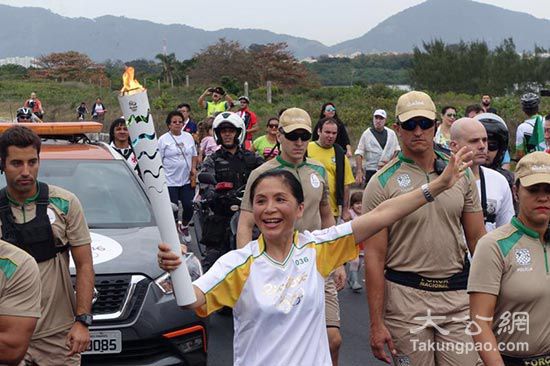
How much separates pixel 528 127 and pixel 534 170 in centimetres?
598

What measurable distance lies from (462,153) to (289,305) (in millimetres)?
1149

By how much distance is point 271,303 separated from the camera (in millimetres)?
3574

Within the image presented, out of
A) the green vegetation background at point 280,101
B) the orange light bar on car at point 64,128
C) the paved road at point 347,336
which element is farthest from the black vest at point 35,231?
the green vegetation background at point 280,101

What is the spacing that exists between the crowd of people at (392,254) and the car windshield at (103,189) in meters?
1.27

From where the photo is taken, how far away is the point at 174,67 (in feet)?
205

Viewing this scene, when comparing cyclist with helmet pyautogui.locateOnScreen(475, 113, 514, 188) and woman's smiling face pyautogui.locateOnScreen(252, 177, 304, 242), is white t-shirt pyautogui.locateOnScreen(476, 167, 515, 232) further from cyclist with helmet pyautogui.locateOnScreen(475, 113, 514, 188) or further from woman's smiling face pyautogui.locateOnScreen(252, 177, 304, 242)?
woman's smiling face pyautogui.locateOnScreen(252, 177, 304, 242)

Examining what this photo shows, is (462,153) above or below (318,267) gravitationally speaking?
above

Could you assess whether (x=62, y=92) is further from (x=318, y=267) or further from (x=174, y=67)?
(x=318, y=267)

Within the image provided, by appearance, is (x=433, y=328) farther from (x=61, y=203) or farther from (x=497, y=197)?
(x=61, y=203)

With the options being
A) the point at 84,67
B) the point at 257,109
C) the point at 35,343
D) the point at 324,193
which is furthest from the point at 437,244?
the point at 84,67

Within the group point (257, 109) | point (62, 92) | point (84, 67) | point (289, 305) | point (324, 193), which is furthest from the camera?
point (84, 67)

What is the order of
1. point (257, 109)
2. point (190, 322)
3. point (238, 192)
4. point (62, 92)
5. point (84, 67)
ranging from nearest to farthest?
1. point (190, 322)
2. point (238, 192)
3. point (257, 109)
4. point (62, 92)
5. point (84, 67)

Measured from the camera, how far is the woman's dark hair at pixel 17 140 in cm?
447

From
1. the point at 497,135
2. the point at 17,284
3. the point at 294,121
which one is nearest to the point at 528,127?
the point at 497,135
